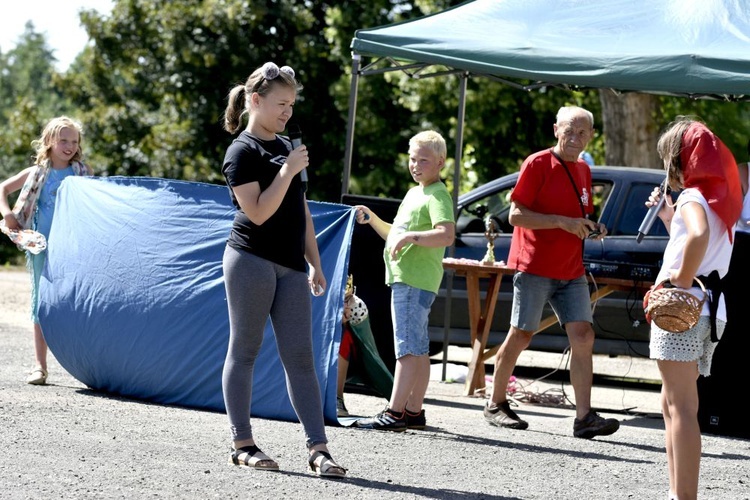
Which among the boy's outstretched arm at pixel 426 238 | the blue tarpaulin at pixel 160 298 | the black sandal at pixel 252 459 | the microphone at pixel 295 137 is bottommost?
the black sandal at pixel 252 459

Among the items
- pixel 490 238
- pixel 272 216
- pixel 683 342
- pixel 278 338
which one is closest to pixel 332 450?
pixel 278 338

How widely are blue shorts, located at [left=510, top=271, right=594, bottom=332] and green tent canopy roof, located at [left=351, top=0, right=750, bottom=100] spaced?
1.57 metres

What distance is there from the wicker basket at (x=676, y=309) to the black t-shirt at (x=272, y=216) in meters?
1.68

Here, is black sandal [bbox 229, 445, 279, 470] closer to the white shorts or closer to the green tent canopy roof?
the white shorts

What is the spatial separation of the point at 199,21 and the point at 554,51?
21545 millimetres

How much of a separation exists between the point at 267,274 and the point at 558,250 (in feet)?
8.58

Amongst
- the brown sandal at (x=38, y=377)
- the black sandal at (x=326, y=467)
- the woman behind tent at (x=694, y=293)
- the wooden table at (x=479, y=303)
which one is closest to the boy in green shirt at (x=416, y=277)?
the black sandal at (x=326, y=467)

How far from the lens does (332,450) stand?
655 centimetres

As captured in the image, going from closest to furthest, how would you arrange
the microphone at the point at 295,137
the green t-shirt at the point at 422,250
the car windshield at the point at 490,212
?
1. the microphone at the point at 295,137
2. the green t-shirt at the point at 422,250
3. the car windshield at the point at 490,212

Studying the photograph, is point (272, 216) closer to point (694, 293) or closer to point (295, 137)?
point (295, 137)

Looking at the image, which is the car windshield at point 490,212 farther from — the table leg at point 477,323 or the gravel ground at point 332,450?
the gravel ground at point 332,450

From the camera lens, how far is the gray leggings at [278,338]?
226 inches

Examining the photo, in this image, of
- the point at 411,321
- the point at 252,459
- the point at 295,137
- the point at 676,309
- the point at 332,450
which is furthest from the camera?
the point at 411,321

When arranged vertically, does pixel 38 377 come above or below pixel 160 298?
below
